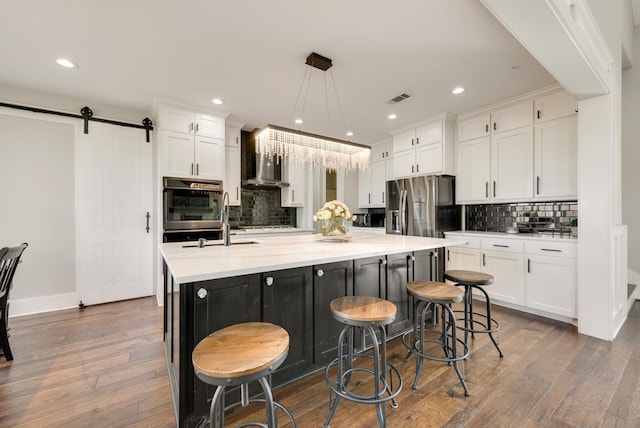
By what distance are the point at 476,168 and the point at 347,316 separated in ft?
11.1

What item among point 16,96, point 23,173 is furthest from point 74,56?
point 23,173

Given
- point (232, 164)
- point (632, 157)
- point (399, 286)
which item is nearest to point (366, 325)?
point (399, 286)

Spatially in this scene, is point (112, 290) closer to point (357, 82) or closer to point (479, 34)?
point (357, 82)

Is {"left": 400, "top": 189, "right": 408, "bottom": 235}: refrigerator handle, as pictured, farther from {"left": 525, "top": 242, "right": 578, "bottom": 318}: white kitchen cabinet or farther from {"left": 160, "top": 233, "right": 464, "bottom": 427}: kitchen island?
{"left": 160, "top": 233, "right": 464, "bottom": 427}: kitchen island

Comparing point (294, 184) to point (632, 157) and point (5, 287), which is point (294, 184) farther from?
point (632, 157)

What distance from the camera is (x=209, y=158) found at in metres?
3.76

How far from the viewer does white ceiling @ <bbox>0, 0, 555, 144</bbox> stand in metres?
1.92

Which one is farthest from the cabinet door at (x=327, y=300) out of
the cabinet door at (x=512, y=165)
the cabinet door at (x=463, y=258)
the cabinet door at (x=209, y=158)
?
the cabinet door at (x=512, y=165)

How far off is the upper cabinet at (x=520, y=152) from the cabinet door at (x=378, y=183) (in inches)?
60.7

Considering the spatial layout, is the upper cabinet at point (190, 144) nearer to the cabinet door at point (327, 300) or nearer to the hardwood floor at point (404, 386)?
the hardwood floor at point (404, 386)

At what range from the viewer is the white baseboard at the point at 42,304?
304 cm

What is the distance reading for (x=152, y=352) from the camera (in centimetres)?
228

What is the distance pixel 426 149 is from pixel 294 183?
2.38 m

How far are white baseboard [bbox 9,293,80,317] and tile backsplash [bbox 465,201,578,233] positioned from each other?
18.3 ft
